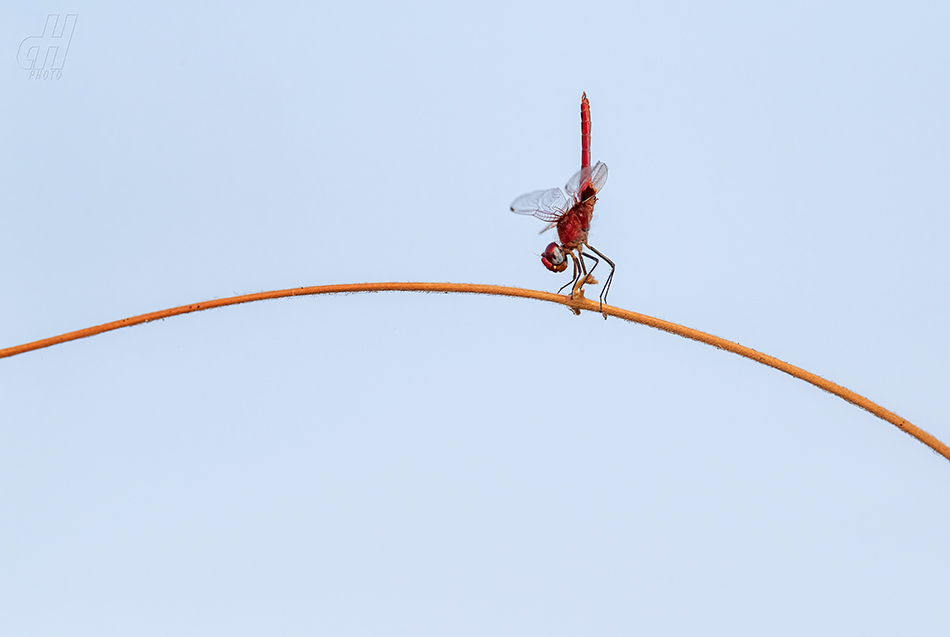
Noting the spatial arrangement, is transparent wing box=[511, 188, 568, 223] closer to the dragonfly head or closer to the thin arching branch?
the dragonfly head

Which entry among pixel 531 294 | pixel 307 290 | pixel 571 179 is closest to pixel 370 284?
pixel 307 290

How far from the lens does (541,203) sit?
3.30 ft

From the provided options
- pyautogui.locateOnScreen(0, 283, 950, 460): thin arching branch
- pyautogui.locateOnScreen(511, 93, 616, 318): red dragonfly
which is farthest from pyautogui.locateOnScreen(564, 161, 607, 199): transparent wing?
pyautogui.locateOnScreen(0, 283, 950, 460): thin arching branch

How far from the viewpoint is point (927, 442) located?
0.84 meters

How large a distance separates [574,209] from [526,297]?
9.1 inches

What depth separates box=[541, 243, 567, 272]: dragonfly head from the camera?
1.04 meters

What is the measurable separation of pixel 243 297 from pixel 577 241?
0.45 m

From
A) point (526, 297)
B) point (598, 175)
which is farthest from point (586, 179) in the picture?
point (526, 297)

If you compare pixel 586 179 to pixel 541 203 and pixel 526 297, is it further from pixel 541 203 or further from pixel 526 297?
pixel 526 297

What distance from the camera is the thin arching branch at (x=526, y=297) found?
2.65ft

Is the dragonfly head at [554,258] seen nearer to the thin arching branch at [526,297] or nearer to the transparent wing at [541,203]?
Answer: the transparent wing at [541,203]

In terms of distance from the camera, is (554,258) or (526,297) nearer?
(526,297)

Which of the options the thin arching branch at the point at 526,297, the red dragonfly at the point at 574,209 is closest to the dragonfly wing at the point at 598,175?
the red dragonfly at the point at 574,209

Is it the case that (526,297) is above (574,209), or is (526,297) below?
below
